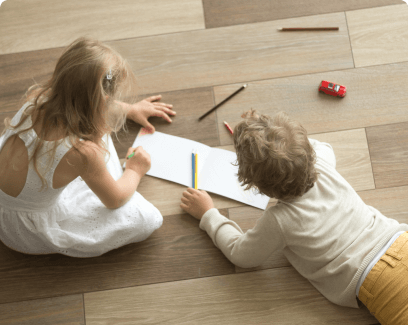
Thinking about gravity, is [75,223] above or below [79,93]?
below

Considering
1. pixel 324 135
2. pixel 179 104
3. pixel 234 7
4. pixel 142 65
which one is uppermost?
pixel 234 7

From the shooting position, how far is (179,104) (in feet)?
4.21

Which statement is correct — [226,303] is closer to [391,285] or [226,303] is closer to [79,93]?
[391,285]

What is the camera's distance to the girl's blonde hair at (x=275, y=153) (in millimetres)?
794

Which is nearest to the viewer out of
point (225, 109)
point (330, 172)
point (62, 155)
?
point (62, 155)

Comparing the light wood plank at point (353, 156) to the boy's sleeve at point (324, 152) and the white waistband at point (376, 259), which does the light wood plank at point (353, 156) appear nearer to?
the boy's sleeve at point (324, 152)

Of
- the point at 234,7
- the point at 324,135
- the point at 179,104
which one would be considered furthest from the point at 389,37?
the point at 179,104

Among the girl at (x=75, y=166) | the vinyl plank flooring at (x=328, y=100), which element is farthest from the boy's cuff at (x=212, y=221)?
the vinyl plank flooring at (x=328, y=100)

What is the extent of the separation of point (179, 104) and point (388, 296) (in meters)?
0.81

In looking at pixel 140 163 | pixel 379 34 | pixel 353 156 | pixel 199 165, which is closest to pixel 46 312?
pixel 140 163

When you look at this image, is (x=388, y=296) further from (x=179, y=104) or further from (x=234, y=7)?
(x=234, y=7)

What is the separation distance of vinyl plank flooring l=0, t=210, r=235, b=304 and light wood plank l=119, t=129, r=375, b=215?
0.32 ft

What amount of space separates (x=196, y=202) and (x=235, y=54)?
0.53m

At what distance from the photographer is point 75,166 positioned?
0.90 metres
